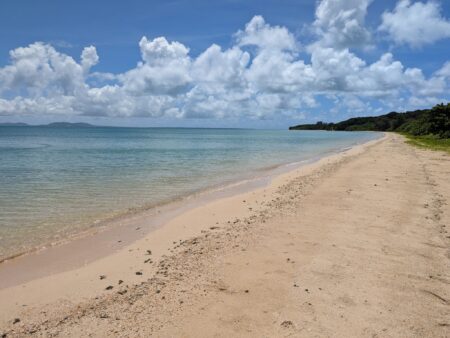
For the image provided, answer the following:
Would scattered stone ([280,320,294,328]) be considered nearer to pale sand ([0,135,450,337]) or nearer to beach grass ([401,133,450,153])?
pale sand ([0,135,450,337])

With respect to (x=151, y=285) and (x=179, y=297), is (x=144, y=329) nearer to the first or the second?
(x=179, y=297)

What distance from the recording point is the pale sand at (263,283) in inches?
211

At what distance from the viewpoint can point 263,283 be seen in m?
6.70

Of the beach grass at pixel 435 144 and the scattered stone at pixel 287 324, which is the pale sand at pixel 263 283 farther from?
the beach grass at pixel 435 144

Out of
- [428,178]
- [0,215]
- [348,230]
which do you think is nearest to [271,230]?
[348,230]

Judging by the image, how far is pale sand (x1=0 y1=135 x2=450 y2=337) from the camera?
5371 millimetres

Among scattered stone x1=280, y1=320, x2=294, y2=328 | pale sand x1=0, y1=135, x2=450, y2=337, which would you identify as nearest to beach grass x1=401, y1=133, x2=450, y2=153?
pale sand x1=0, y1=135, x2=450, y2=337

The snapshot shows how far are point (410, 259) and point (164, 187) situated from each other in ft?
43.7

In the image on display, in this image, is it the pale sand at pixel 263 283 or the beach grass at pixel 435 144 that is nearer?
the pale sand at pixel 263 283

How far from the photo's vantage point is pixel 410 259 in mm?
7816

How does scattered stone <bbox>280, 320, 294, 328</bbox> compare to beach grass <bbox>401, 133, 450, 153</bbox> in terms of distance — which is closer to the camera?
scattered stone <bbox>280, 320, 294, 328</bbox>

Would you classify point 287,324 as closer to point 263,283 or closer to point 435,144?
point 263,283

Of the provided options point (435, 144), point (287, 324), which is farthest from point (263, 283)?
point (435, 144)

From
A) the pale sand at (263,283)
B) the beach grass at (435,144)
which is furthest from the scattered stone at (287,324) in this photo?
the beach grass at (435,144)
